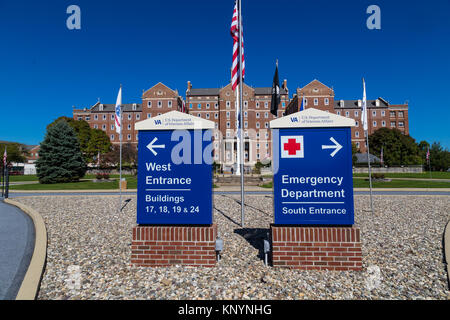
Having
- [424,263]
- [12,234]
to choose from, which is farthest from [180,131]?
[12,234]

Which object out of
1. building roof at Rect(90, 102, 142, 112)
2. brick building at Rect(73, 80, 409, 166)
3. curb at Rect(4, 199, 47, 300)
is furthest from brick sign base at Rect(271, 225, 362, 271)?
building roof at Rect(90, 102, 142, 112)

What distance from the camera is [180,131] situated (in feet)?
14.1

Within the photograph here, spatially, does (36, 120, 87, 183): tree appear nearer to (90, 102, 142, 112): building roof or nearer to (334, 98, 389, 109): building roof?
(90, 102, 142, 112): building roof

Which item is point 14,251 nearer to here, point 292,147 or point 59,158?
point 292,147

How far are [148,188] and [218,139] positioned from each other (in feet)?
199

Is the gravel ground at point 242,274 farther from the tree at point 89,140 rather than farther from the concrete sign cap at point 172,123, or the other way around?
the tree at point 89,140

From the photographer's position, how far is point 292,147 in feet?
13.7

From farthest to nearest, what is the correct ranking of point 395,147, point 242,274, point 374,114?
point 374,114
point 395,147
point 242,274

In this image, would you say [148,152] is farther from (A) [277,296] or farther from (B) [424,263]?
(B) [424,263]

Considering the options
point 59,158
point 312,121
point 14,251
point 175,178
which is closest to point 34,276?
point 14,251

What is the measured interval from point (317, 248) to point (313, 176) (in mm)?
1229

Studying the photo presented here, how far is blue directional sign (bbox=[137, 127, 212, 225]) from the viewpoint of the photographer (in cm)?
Answer: 424

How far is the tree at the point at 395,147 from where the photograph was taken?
51688mm
